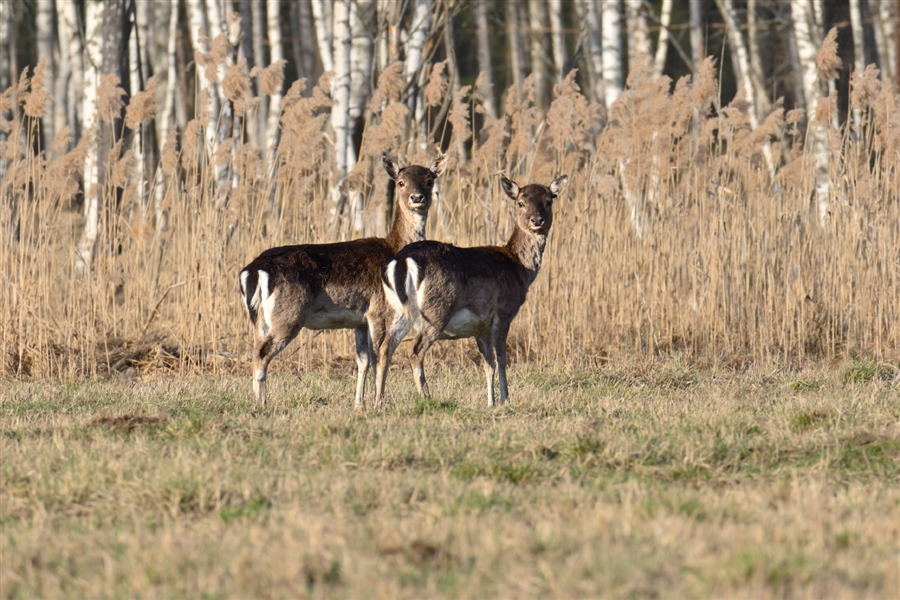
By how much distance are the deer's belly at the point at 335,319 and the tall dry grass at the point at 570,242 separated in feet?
5.64

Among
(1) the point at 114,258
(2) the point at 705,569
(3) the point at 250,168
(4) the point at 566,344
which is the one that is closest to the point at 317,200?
(3) the point at 250,168

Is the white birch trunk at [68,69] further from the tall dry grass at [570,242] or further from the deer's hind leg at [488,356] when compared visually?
the deer's hind leg at [488,356]

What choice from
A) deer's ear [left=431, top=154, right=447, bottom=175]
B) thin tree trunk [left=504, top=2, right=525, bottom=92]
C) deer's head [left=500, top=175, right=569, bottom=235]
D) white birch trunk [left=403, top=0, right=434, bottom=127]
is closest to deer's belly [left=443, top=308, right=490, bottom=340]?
deer's head [left=500, top=175, right=569, bottom=235]

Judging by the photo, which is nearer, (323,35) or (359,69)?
(359,69)

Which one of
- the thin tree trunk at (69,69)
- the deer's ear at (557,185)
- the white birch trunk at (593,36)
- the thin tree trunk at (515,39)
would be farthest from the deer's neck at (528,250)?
the thin tree trunk at (515,39)

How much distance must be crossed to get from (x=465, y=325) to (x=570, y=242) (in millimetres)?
2686

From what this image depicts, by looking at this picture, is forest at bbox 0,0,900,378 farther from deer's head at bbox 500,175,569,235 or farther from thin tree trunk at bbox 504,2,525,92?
thin tree trunk at bbox 504,2,525,92

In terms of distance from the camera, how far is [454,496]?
4344 mm

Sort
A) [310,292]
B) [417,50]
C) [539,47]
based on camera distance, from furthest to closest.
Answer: [539,47]
[417,50]
[310,292]

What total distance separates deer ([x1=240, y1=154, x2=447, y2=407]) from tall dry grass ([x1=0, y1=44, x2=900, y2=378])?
1768mm

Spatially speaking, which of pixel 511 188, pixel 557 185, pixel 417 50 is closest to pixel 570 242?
pixel 557 185

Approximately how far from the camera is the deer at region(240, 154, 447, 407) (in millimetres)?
6703

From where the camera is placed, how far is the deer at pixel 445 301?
6.60 meters

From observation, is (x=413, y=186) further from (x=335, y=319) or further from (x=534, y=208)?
(x=335, y=319)
